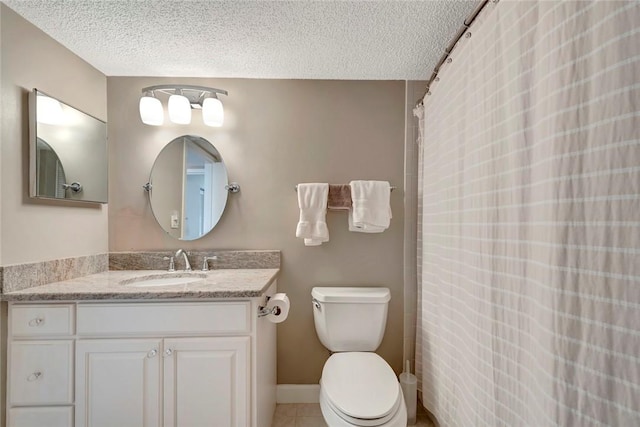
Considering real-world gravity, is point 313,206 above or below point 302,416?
above

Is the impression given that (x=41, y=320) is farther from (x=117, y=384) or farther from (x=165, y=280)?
(x=165, y=280)

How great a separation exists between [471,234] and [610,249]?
18.9 inches

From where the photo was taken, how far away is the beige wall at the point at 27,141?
118 cm

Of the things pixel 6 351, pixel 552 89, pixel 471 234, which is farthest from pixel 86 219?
pixel 552 89

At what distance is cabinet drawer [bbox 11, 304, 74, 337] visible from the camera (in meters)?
1.15

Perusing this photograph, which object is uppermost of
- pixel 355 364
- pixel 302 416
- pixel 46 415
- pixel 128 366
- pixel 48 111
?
pixel 48 111

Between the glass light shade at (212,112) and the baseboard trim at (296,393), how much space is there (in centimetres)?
171

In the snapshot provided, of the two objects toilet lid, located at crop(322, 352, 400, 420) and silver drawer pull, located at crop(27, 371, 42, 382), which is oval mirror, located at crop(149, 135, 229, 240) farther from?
toilet lid, located at crop(322, 352, 400, 420)

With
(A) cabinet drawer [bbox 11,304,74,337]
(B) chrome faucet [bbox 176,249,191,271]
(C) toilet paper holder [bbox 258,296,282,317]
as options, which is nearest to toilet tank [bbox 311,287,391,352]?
(C) toilet paper holder [bbox 258,296,282,317]

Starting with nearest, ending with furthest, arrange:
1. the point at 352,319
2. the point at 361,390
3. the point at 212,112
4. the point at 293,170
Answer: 1. the point at 361,390
2. the point at 352,319
3. the point at 212,112
4. the point at 293,170

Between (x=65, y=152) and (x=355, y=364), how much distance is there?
1838 mm

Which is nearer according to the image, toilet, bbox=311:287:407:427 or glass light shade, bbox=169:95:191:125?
toilet, bbox=311:287:407:427

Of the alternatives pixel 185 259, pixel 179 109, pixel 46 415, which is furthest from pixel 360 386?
pixel 179 109

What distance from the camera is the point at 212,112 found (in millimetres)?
1663
